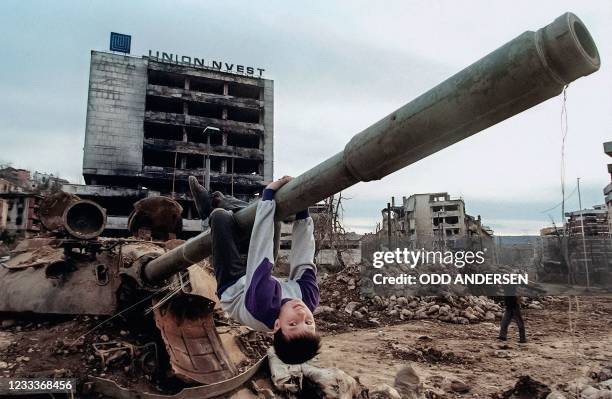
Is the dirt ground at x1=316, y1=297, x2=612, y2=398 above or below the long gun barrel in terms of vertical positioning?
below

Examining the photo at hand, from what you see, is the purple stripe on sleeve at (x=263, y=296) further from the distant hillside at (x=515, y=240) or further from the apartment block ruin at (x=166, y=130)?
the apartment block ruin at (x=166, y=130)

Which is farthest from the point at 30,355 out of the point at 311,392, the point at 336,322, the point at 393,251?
the point at 393,251

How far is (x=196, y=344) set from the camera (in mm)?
5730

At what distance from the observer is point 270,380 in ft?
18.5

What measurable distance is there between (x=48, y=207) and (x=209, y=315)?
2794 millimetres

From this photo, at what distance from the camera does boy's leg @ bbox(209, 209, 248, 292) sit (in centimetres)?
312

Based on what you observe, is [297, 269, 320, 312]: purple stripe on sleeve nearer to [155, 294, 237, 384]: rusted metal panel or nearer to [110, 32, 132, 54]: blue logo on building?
[155, 294, 237, 384]: rusted metal panel

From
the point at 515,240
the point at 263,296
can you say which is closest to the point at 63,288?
the point at 263,296

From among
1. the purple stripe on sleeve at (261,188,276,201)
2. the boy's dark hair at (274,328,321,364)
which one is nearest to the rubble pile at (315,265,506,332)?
the boy's dark hair at (274,328,321,364)

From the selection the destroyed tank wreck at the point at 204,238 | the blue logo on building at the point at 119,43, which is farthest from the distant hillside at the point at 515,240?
the blue logo on building at the point at 119,43

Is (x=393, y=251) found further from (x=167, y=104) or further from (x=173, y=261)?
(x=167, y=104)

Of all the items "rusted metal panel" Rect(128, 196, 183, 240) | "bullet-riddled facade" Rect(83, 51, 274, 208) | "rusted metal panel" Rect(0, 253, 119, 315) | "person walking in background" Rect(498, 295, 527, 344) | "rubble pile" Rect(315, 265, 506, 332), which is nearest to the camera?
"rusted metal panel" Rect(0, 253, 119, 315)

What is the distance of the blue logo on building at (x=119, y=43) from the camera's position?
4309cm

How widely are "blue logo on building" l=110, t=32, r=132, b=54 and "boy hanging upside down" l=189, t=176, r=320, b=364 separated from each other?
46.2m
